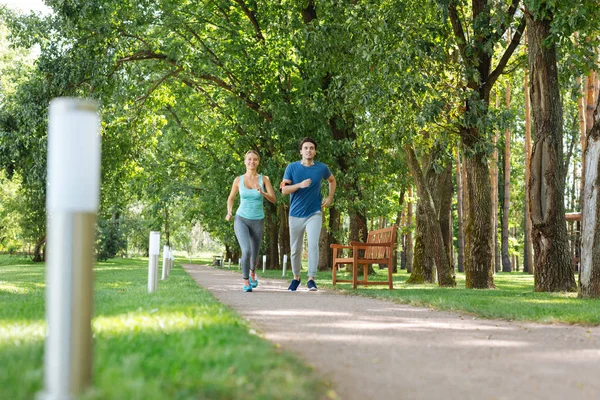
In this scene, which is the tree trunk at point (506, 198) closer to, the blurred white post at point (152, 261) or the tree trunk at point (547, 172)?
the tree trunk at point (547, 172)

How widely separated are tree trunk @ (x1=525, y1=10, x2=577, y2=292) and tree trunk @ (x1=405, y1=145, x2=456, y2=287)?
3.85 meters

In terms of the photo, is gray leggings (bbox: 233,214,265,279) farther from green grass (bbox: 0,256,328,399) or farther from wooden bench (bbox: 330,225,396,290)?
green grass (bbox: 0,256,328,399)

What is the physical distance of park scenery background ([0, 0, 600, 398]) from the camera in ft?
21.5

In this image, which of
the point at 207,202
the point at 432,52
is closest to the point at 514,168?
the point at 207,202

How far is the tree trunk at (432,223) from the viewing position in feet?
55.3

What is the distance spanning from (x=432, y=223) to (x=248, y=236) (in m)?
6.59

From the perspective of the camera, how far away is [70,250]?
9.04ft

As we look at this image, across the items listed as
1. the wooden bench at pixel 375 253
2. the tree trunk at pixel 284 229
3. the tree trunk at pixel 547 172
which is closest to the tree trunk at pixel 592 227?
the tree trunk at pixel 547 172

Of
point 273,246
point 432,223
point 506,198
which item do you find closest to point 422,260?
point 432,223

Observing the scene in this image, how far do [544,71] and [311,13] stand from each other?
1011 centimetres

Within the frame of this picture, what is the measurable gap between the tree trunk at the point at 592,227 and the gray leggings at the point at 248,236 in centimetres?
517

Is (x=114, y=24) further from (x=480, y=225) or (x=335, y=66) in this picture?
(x=480, y=225)

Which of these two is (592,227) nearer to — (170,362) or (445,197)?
(170,362)

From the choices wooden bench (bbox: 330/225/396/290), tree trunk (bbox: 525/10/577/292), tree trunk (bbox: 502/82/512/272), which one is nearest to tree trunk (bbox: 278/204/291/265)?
tree trunk (bbox: 502/82/512/272)
